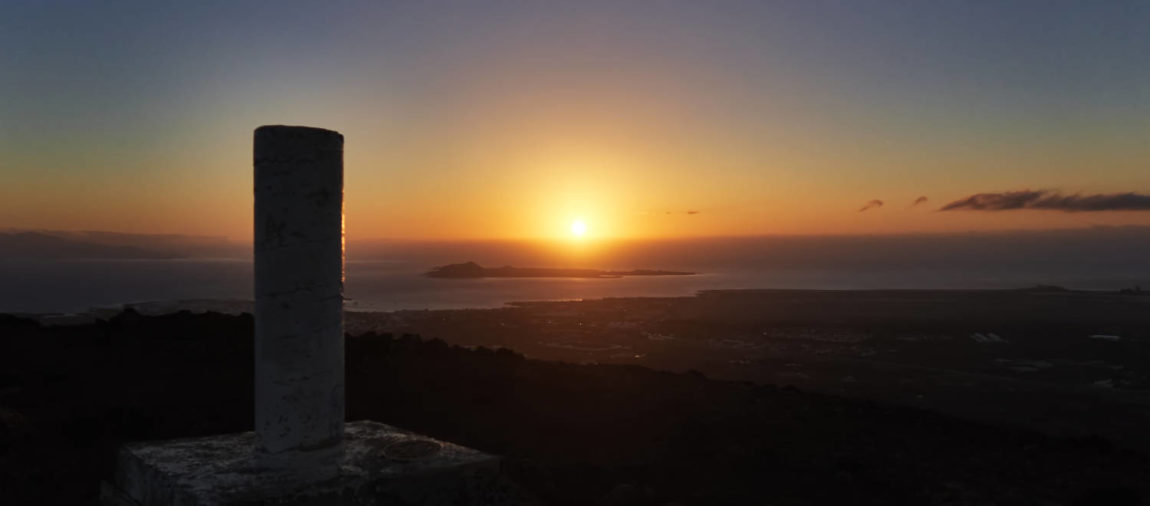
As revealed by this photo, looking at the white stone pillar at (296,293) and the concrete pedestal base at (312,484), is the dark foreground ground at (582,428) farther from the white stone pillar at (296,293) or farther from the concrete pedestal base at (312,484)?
the white stone pillar at (296,293)

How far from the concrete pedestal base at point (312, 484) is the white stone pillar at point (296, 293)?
0.24m

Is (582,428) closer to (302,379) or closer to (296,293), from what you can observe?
(302,379)

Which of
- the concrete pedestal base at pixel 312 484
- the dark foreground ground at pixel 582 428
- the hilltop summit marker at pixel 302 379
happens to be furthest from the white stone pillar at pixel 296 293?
the dark foreground ground at pixel 582 428

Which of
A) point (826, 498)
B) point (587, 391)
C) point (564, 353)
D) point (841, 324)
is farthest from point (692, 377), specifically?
point (841, 324)

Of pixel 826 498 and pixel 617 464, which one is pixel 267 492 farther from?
pixel 826 498

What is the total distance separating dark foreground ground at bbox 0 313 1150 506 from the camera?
361 inches

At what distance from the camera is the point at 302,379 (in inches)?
217

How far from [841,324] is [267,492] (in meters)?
30.4

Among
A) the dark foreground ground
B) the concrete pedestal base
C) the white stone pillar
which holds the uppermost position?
the white stone pillar

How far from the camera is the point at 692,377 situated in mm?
15398

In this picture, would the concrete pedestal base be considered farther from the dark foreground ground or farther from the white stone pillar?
the dark foreground ground

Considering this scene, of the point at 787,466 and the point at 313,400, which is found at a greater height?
the point at 313,400

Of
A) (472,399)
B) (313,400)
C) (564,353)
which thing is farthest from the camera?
(564,353)

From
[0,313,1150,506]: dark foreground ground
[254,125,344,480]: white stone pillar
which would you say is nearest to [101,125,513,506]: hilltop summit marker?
[254,125,344,480]: white stone pillar
